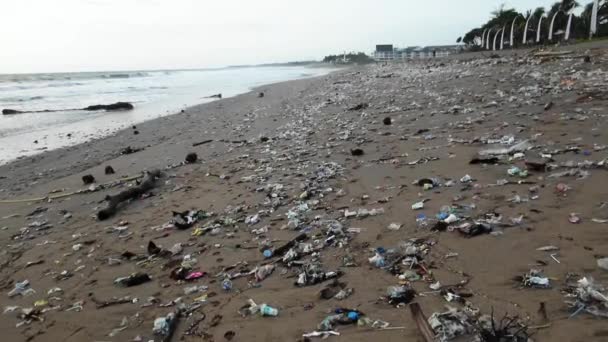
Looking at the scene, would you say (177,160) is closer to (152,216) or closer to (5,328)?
(152,216)

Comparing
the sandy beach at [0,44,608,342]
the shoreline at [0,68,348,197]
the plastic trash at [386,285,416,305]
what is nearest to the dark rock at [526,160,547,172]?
the sandy beach at [0,44,608,342]

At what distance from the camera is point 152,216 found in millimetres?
5934

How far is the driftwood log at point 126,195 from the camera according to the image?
613 cm

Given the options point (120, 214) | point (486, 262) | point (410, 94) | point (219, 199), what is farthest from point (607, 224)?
point (410, 94)

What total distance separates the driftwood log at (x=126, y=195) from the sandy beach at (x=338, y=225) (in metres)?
0.17

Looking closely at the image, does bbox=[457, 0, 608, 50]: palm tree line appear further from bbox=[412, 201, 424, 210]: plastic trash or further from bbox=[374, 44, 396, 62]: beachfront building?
bbox=[374, 44, 396, 62]: beachfront building

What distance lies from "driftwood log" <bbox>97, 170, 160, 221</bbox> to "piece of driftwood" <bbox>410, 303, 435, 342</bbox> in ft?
17.4

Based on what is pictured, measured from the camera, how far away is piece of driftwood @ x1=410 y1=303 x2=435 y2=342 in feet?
7.68

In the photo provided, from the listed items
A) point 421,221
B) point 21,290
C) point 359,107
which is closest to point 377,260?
point 421,221

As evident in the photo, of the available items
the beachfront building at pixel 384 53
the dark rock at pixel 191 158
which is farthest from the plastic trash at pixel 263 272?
the beachfront building at pixel 384 53

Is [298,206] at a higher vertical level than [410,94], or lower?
lower

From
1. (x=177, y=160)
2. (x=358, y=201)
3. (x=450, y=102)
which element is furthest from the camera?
(x=450, y=102)

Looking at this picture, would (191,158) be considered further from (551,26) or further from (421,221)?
(551,26)

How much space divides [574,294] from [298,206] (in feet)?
11.1
